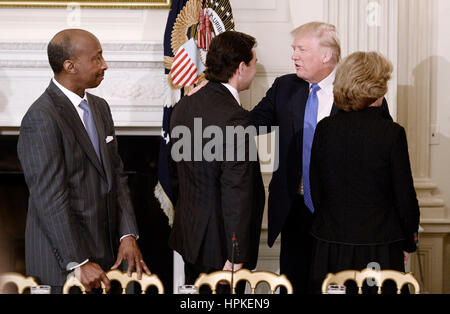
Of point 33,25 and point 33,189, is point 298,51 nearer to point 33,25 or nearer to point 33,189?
point 33,189

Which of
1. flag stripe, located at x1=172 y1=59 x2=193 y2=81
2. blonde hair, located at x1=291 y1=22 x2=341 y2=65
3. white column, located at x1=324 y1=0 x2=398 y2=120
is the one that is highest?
white column, located at x1=324 y1=0 x2=398 y2=120

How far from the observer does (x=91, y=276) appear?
261cm

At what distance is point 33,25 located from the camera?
4531 mm

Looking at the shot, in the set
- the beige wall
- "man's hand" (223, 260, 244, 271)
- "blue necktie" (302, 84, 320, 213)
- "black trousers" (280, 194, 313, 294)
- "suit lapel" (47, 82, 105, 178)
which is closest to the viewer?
"suit lapel" (47, 82, 105, 178)

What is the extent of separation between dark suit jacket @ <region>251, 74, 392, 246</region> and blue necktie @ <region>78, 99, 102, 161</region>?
3.73 feet

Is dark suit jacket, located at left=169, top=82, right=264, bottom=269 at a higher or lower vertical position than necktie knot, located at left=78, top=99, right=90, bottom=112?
lower

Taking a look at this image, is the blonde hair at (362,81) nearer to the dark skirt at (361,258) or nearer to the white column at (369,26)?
the dark skirt at (361,258)

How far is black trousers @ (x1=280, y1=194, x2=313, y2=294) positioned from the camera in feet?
12.0

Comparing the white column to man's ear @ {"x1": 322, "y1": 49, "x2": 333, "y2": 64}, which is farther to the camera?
the white column

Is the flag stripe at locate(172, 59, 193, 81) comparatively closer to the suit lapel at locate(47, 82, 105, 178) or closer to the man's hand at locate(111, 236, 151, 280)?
the suit lapel at locate(47, 82, 105, 178)

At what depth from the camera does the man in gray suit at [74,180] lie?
8.64ft

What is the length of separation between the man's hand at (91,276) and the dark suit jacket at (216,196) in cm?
63

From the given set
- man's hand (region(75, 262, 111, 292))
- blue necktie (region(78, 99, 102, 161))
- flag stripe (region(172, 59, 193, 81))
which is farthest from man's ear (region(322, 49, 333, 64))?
man's hand (region(75, 262, 111, 292))
